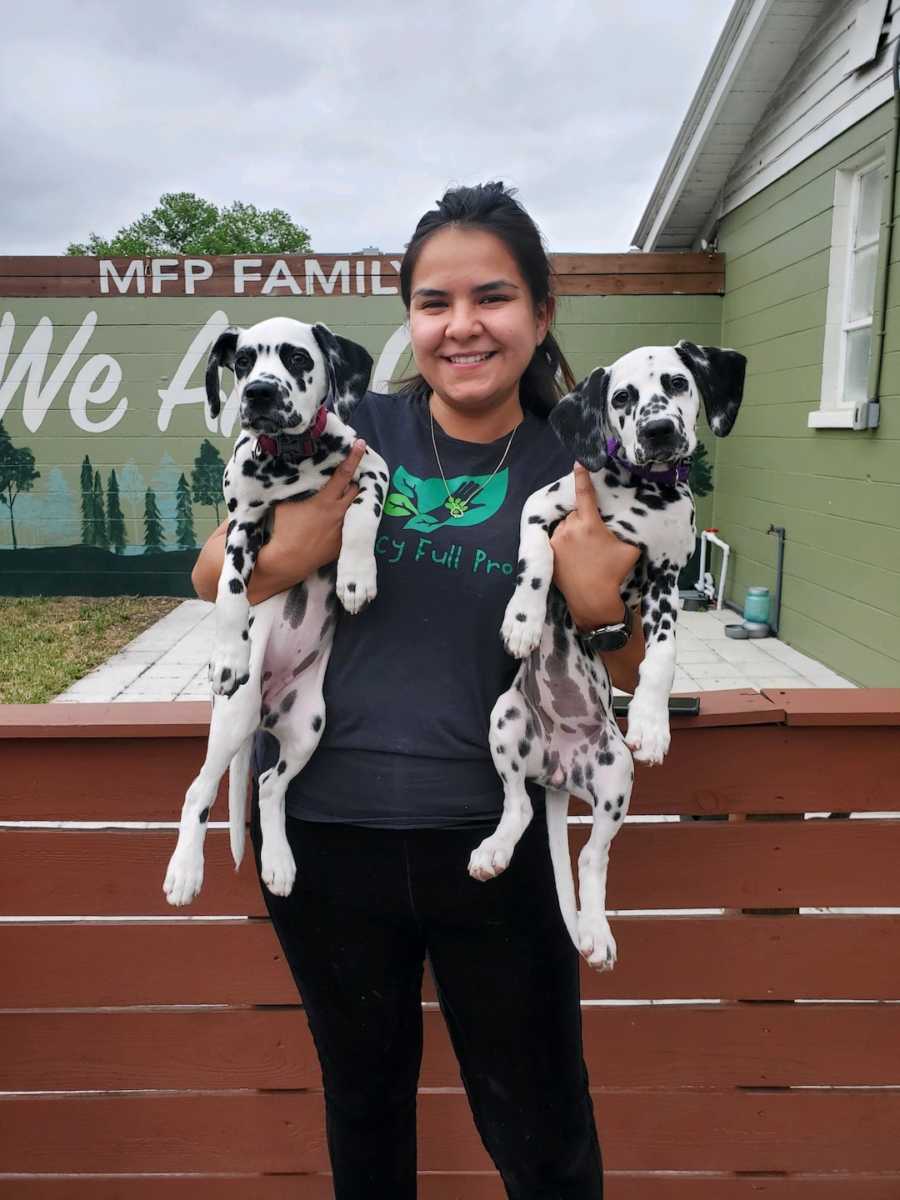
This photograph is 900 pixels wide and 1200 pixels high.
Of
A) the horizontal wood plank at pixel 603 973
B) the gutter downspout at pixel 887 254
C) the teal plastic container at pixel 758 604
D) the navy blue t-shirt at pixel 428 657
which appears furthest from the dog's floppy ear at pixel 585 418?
the teal plastic container at pixel 758 604

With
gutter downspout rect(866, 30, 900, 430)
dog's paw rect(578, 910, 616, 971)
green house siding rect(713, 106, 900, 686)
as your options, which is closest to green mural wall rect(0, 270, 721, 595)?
green house siding rect(713, 106, 900, 686)

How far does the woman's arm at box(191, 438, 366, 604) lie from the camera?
66.2 inches

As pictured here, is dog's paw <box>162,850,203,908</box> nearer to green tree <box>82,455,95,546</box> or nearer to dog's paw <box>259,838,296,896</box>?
dog's paw <box>259,838,296,896</box>

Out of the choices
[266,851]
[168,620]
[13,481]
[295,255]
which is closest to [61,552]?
[13,481]

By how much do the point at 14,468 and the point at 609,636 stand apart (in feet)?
29.2

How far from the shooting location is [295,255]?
8664 mm

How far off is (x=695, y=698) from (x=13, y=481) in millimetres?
8929

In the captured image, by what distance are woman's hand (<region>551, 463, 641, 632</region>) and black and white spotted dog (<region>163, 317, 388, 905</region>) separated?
13.8 inches

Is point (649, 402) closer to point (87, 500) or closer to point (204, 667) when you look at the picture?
point (204, 667)

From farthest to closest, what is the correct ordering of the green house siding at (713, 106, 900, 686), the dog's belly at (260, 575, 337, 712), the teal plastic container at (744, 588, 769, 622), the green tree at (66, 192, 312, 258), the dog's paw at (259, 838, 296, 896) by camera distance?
1. the green tree at (66, 192, 312, 258)
2. the teal plastic container at (744, 588, 769, 622)
3. the green house siding at (713, 106, 900, 686)
4. the dog's belly at (260, 575, 337, 712)
5. the dog's paw at (259, 838, 296, 896)

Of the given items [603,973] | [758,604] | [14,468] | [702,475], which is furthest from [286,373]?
[14,468]

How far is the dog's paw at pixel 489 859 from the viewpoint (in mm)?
1486

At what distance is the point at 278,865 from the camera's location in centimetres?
159

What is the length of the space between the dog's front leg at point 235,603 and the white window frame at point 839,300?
17.3 feet
